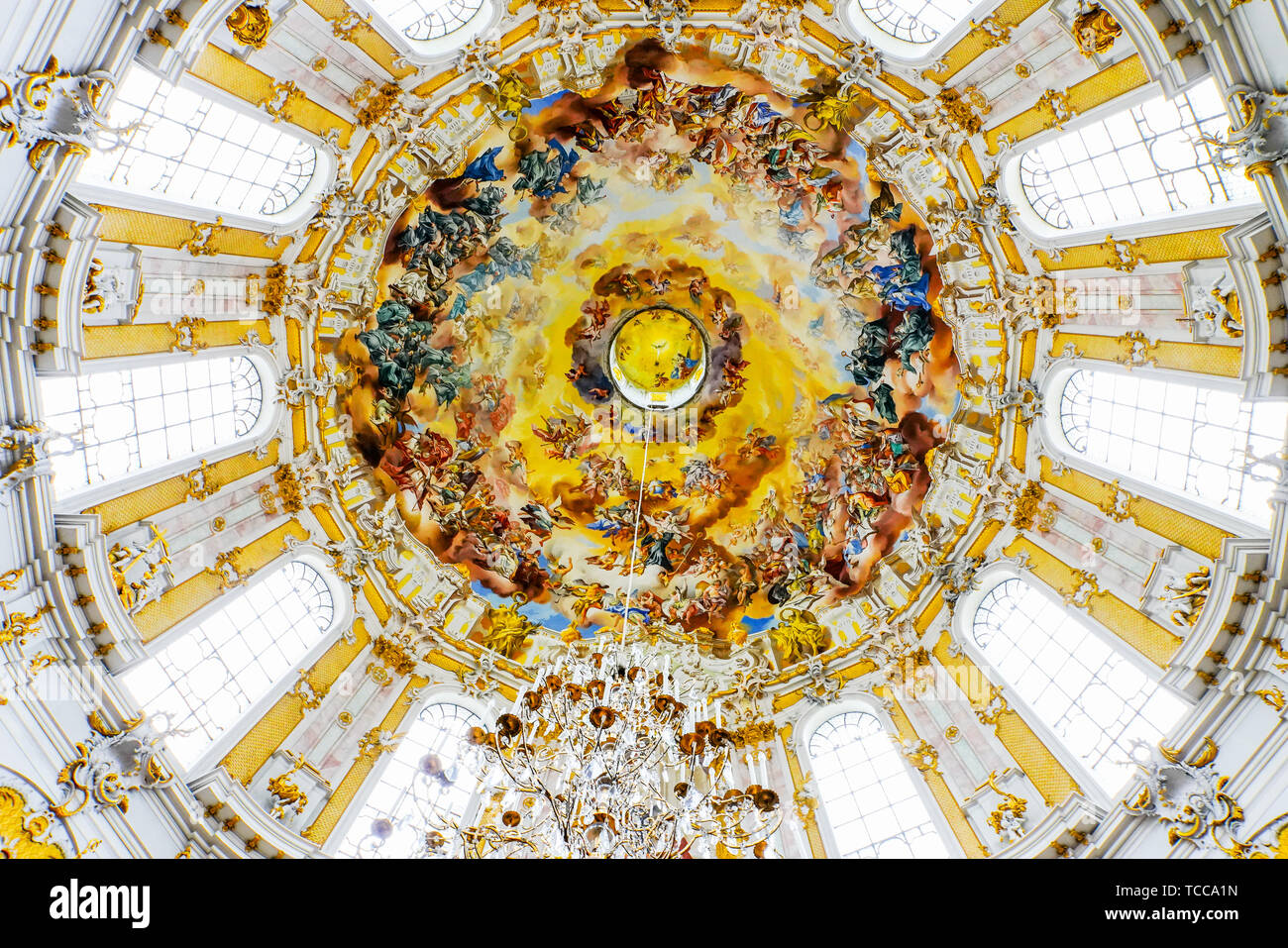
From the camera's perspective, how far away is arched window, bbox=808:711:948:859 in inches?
584

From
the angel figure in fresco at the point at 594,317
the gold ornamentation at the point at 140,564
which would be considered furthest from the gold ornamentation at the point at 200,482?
the angel figure in fresco at the point at 594,317

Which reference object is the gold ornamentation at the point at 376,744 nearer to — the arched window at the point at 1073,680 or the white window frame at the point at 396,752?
the white window frame at the point at 396,752

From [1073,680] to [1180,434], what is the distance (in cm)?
437

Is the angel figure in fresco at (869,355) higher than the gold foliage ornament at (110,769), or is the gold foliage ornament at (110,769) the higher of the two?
the angel figure in fresco at (869,355)

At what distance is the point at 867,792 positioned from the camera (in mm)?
15781

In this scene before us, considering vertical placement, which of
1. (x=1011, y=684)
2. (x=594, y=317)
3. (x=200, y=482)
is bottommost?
(x=1011, y=684)

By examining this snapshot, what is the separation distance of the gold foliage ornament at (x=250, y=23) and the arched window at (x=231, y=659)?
29.1 ft

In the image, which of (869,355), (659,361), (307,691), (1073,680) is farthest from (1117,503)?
(307,691)

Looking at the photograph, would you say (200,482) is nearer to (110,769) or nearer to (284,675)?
(284,675)

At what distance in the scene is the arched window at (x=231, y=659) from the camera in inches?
503

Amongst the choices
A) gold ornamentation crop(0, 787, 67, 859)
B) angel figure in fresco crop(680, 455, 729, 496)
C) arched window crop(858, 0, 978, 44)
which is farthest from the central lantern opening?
gold ornamentation crop(0, 787, 67, 859)

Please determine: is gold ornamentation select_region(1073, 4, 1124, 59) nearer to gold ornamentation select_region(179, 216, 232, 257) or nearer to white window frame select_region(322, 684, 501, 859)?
gold ornamentation select_region(179, 216, 232, 257)

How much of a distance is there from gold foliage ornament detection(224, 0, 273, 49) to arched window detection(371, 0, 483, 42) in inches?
94.2

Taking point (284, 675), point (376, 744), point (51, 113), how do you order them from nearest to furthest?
1. point (51, 113)
2. point (284, 675)
3. point (376, 744)
